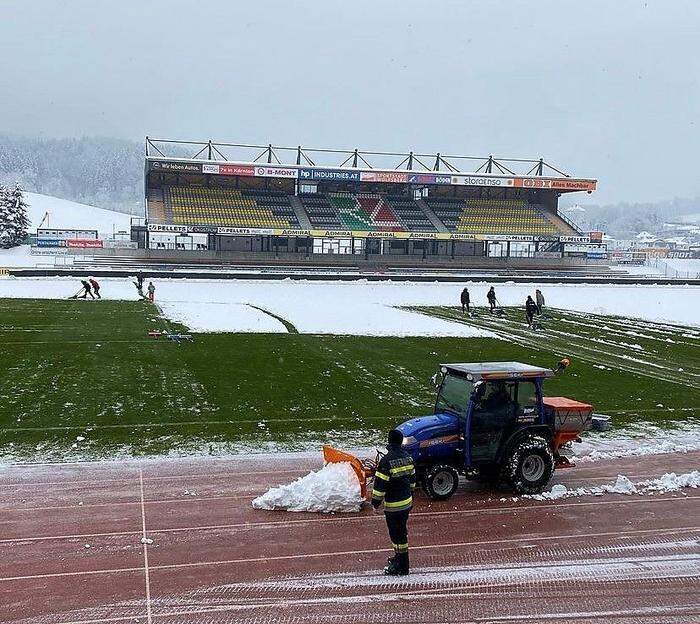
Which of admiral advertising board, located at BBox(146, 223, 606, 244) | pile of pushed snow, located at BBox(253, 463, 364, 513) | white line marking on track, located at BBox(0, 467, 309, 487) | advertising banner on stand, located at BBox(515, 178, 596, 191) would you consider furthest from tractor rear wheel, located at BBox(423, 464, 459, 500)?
advertising banner on stand, located at BBox(515, 178, 596, 191)

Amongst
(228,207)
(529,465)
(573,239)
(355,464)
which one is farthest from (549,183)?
(355,464)

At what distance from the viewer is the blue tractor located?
9.91 metres

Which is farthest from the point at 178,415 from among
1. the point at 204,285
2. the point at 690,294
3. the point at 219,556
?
the point at 690,294

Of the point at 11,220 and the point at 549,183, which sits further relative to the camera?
the point at 11,220

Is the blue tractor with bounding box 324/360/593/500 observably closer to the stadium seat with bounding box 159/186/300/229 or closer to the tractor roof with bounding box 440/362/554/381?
the tractor roof with bounding box 440/362/554/381

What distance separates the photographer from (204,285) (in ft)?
165

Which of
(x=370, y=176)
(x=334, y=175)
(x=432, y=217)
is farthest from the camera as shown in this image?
(x=432, y=217)

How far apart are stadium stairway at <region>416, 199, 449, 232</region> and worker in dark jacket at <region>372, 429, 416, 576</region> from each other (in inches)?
2795

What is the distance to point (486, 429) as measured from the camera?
10.1 m

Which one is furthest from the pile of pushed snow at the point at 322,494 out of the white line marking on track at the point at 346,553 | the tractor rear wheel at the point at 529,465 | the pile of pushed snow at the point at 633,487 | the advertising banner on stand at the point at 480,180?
the advertising banner on stand at the point at 480,180

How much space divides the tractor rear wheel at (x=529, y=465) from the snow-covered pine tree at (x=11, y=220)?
268ft

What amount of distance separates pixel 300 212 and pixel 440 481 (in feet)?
228

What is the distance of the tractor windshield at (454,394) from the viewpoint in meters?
10.1

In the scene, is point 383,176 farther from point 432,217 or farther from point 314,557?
point 314,557
